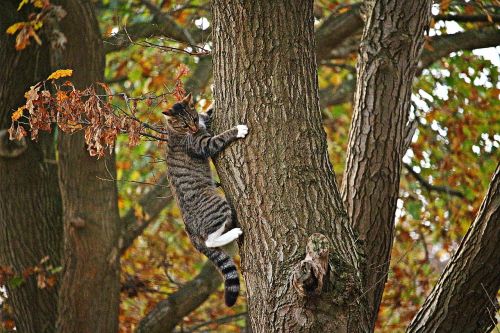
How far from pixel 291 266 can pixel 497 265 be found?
4.28 ft

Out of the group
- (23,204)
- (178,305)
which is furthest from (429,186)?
(23,204)

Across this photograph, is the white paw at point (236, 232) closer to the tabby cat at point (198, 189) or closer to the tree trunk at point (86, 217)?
the tabby cat at point (198, 189)

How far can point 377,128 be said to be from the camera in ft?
15.4

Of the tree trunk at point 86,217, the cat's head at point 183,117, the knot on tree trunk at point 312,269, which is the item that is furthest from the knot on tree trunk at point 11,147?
the knot on tree trunk at point 312,269

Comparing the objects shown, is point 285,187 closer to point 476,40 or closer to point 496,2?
point 496,2

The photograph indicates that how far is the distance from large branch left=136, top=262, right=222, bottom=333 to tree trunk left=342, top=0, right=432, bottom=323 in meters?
2.76

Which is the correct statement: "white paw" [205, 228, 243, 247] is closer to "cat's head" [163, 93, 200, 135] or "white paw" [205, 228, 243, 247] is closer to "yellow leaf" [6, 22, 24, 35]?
"cat's head" [163, 93, 200, 135]

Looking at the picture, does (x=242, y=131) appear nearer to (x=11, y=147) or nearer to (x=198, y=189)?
(x=198, y=189)

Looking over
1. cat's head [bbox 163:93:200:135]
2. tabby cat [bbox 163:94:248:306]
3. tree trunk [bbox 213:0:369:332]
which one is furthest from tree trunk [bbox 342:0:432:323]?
cat's head [bbox 163:93:200:135]

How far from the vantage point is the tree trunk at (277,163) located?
3.73 metres

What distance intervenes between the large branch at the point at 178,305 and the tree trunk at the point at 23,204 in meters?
0.85

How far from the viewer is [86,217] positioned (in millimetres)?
6281

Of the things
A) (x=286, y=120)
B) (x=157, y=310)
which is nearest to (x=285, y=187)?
(x=286, y=120)

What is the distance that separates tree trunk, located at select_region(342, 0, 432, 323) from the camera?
4.69 meters
